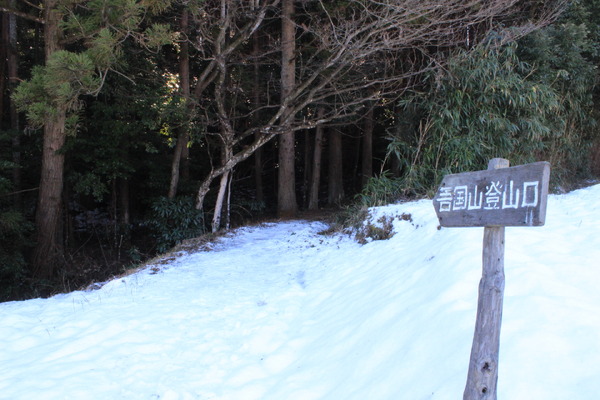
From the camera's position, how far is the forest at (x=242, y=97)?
324 inches

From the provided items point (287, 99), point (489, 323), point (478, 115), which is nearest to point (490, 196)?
point (489, 323)

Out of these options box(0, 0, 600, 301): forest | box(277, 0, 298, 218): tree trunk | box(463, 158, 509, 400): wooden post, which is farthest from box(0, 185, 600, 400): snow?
box(277, 0, 298, 218): tree trunk

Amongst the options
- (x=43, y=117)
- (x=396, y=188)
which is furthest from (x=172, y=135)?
(x=396, y=188)

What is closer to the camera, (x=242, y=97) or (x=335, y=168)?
(x=242, y=97)

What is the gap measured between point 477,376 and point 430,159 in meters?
6.85

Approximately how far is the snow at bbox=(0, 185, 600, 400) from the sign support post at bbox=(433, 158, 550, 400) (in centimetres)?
38

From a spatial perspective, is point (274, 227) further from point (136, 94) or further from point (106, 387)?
point (106, 387)

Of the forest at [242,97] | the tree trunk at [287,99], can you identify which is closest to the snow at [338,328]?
the forest at [242,97]

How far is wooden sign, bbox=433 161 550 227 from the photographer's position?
197 centimetres

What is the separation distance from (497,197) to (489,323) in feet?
2.19

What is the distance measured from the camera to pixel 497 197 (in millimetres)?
2146

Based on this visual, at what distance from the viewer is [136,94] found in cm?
988

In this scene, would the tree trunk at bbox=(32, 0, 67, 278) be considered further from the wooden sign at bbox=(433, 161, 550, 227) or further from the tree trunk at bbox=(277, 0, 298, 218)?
the wooden sign at bbox=(433, 161, 550, 227)

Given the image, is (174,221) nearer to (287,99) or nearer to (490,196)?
(287,99)
